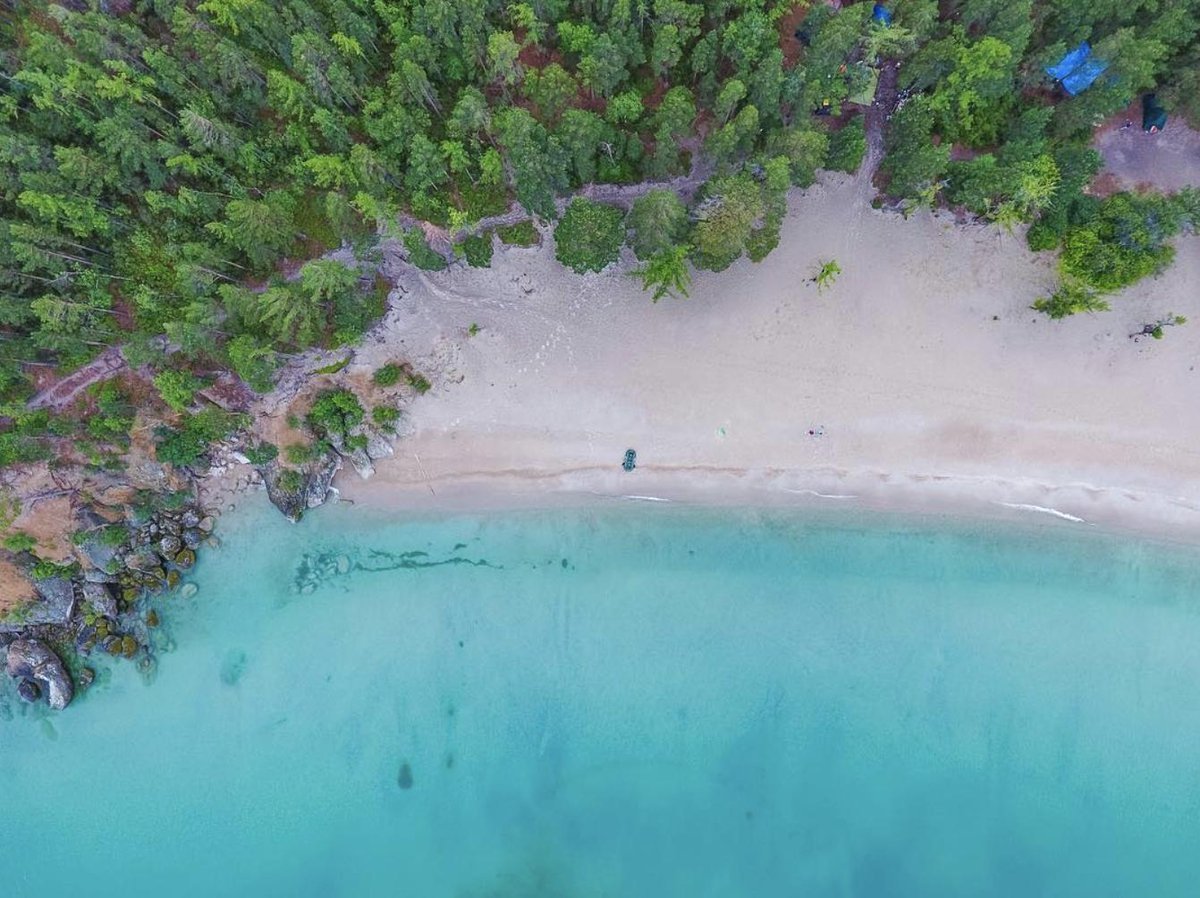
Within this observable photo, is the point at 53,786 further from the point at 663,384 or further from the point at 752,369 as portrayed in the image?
the point at 752,369

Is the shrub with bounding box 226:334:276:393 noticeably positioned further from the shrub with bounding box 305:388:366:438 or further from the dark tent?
the dark tent

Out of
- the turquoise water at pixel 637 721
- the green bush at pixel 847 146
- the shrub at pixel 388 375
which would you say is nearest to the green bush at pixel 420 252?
the shrub at pixel 388 375

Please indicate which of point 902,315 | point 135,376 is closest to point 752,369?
point 902,315

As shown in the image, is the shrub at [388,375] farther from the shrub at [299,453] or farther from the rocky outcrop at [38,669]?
the rocky outcrop at [38,669]

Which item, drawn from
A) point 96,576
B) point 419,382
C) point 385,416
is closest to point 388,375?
point 419,382

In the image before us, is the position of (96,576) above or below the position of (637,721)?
above

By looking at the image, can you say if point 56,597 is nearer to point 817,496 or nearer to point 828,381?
point 817,496
